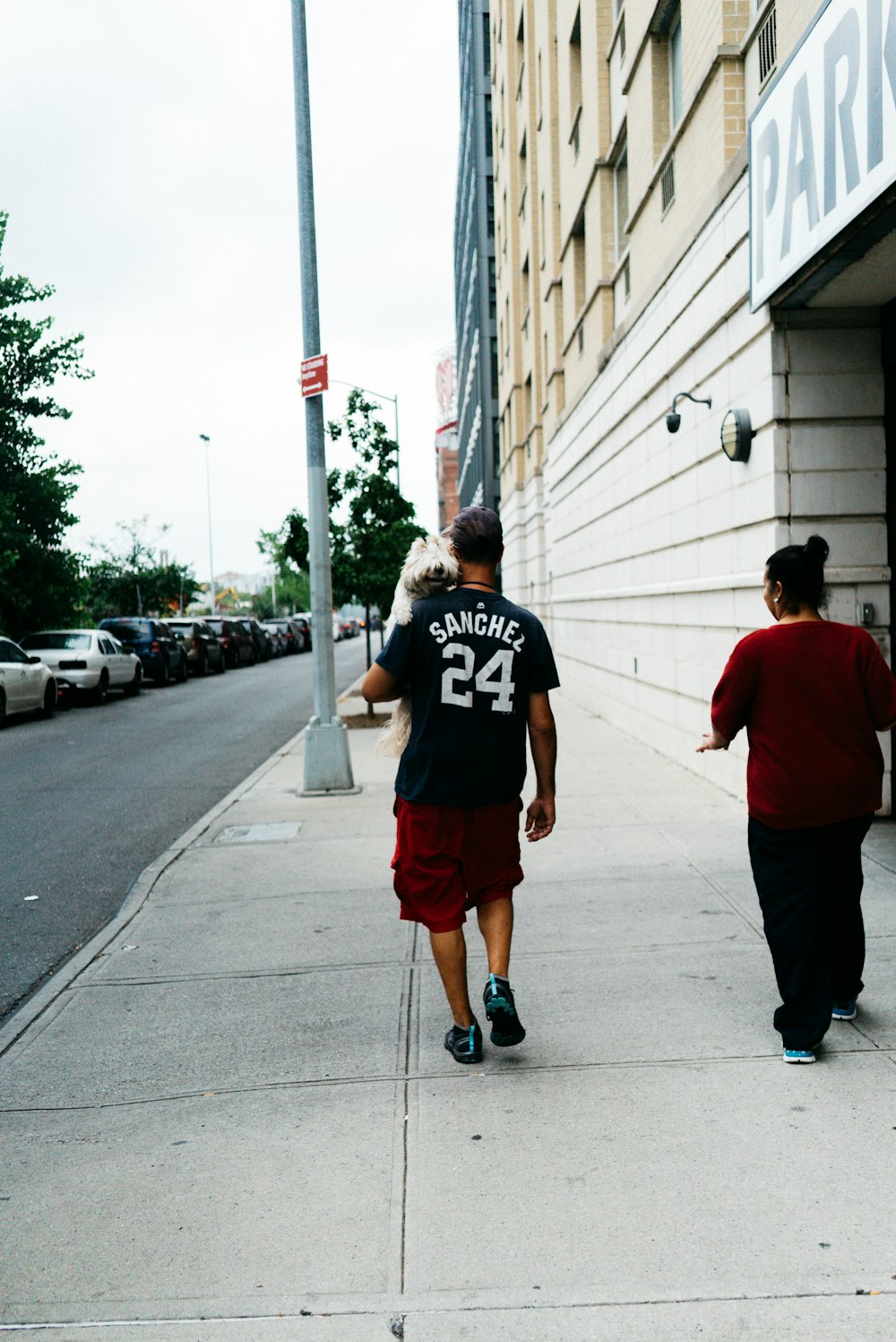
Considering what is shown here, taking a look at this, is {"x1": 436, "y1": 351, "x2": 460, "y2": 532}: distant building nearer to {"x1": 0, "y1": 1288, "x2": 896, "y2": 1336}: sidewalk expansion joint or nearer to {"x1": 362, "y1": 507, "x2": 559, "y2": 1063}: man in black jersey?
{"x1": 362, "y1": 507, "x2": 559, "y2": 1063}: man in black jersey

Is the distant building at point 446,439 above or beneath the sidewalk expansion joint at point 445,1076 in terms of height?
above

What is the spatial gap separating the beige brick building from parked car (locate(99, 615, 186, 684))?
1297cm

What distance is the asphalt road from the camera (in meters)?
6.71

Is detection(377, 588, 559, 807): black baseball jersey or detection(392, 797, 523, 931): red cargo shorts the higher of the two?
detection(377, 588, 559, 807): black baseball jersey

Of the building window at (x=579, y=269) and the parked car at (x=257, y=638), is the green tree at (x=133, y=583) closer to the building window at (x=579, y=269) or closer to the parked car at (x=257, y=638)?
the parked car at (x=257, y=638)

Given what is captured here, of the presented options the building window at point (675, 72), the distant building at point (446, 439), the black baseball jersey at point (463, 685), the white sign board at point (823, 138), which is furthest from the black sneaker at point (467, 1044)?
Answer: the distant building at point (446, 439)

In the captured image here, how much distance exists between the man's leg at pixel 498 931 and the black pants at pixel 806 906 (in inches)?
34.6

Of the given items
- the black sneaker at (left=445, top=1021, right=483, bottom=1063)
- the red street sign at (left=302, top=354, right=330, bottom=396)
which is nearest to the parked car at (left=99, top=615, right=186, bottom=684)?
the red street sign at (left=302, top=354, right=330, bottom=396)

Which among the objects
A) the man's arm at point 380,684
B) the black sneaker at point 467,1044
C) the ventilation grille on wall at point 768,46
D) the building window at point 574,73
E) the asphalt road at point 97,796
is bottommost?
the asphalt road at point 97,796

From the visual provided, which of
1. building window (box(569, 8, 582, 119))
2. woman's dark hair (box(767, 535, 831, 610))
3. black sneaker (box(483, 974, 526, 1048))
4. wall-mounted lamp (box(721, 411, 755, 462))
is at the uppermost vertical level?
building window (box(569, 8, 582, 119))

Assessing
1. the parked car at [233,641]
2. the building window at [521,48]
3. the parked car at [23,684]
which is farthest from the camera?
the parked car at [233,641]

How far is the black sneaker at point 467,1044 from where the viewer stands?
4.19m

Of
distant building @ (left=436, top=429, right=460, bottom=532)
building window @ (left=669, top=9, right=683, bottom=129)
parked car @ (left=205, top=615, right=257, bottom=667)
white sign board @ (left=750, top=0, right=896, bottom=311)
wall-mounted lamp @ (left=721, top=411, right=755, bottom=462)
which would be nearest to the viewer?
white sign board @ (left=750, top=0, right=896, bottom=311)

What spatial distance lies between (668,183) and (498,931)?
9.26 metres
